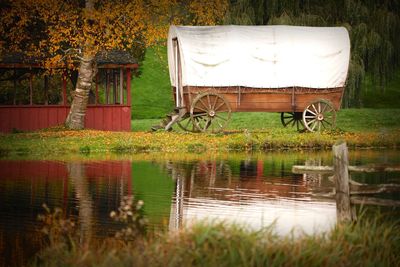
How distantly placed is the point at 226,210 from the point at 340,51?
19.5 meters

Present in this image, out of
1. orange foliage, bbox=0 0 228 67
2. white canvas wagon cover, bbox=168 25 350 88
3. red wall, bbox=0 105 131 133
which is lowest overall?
red wall, bbox=0 105 131 133

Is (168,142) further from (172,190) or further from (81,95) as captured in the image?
(172,190)

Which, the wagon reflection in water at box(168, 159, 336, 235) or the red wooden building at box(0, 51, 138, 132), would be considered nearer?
the wagon reflection in water at box(168, 159, 336, 235)

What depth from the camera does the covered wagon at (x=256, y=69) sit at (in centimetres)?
3309

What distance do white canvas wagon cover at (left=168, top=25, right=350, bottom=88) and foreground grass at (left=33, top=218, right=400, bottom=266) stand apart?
2246 cm

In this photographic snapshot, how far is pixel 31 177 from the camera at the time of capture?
21125 millimetres

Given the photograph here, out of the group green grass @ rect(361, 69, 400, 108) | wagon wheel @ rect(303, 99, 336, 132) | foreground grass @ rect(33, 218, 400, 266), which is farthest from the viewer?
green grass @ rect(361, 69, 400, 108)

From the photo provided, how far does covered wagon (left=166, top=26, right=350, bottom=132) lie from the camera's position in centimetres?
3309

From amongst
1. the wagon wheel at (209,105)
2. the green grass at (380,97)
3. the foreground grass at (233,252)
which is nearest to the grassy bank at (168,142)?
the wagon wheel at (209,105)

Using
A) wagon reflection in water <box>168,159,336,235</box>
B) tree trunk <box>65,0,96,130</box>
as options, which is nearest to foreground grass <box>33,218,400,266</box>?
wagon reflection in water <box>168,159,336,235</box>

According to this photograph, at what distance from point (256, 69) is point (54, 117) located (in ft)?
28.9

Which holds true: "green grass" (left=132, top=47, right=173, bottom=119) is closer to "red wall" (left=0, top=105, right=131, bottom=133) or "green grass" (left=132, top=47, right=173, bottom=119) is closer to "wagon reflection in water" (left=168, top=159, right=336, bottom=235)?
"red wall" (left=0, top=105, right=131, bottom=133)

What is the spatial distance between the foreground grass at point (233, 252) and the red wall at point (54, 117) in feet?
89.3

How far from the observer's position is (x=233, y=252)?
384 inches
